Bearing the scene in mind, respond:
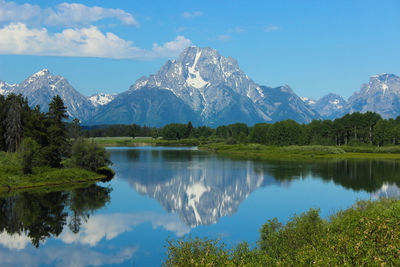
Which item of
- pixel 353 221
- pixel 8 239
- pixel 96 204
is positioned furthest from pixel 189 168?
pixel 353 221

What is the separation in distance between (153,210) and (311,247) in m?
37.2

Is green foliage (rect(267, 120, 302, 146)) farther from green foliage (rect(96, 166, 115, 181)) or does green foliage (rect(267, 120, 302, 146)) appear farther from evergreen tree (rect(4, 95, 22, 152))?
evergreen tree (rect(4, 95, 22, 152))

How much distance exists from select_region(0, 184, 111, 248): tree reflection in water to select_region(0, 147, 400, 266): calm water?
0.36ft

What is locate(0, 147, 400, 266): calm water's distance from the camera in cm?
3925

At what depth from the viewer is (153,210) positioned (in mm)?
58344

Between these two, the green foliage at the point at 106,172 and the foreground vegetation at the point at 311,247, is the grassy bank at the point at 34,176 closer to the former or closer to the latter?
the green foliage at the point at 106,172

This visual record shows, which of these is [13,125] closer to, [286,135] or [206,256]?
[206,256]

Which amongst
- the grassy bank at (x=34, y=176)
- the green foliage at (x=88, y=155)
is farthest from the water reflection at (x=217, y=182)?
the grassy bank at (x=34, y=176)

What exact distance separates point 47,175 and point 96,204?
65.6 feet

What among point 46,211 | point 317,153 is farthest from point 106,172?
point 317,153

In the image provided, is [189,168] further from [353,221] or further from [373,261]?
[373,261]

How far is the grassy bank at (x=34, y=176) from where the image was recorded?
68438 mm

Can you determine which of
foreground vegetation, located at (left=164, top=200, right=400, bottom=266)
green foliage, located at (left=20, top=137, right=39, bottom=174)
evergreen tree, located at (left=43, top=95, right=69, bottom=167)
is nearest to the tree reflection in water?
green foliage, located at (left=20, top=137, right=39, bottom=174)

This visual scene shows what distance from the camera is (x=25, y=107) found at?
338ft
